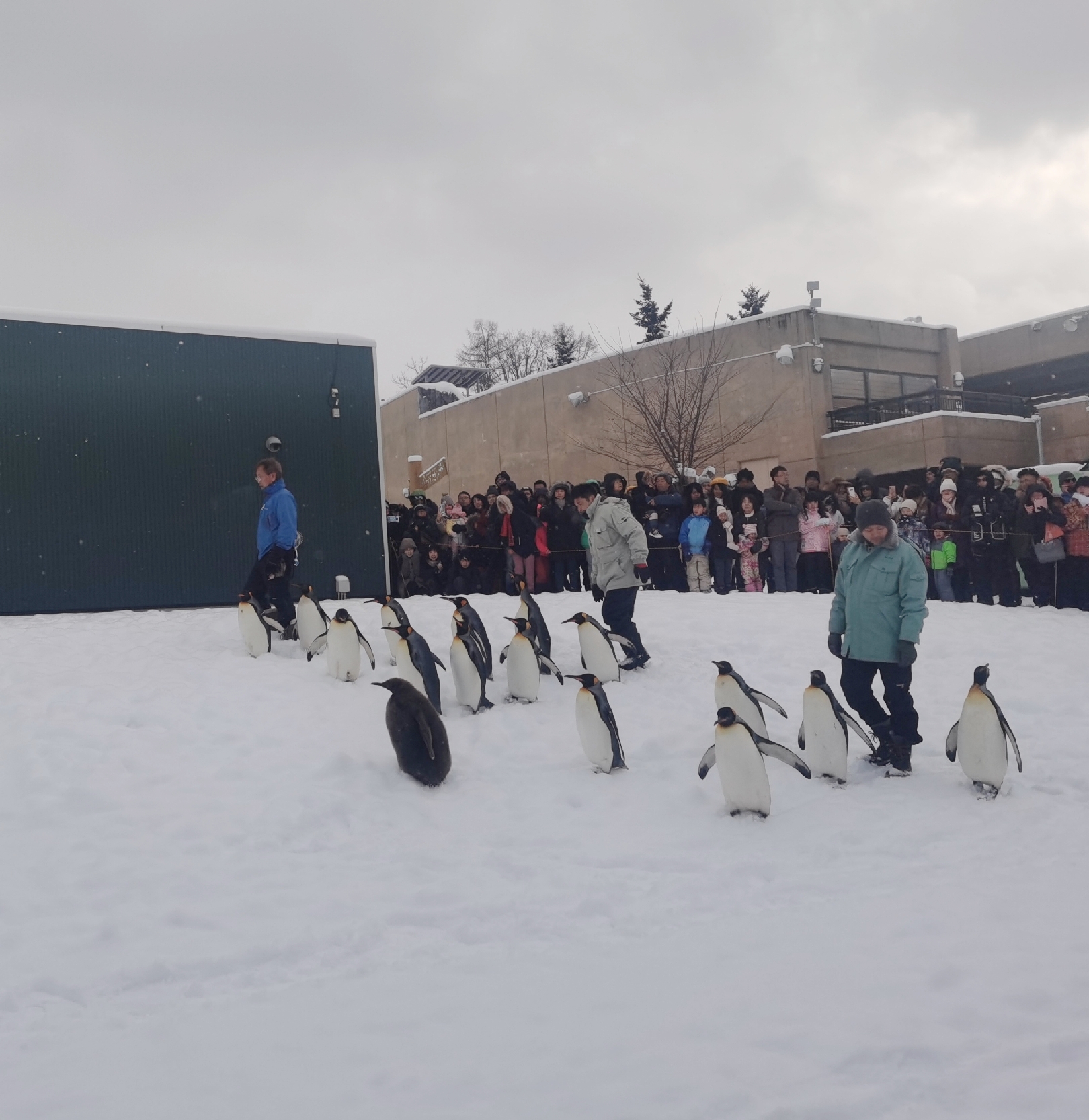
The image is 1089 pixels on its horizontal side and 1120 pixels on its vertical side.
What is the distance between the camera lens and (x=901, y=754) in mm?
6605

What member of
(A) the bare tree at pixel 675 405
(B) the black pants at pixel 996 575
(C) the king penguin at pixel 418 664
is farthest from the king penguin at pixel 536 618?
(A) the bare tree at pixel 675 405

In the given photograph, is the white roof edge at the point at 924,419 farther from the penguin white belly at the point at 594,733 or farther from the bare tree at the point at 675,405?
the penguin white belly at the point at 594,733

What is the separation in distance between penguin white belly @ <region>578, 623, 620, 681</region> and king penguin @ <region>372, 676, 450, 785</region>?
254 centimetres

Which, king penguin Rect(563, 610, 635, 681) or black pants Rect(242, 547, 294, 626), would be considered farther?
black pants Rect(242, 547, 294, 626)

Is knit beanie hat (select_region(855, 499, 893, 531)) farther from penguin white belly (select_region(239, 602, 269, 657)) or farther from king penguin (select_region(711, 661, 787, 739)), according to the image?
penguin white belly (select_region(239, 602, 269, 657))

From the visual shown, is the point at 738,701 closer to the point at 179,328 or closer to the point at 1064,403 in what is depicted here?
the point at 179,328

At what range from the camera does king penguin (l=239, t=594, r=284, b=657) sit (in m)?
9.27

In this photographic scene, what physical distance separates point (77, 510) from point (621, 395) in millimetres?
16716

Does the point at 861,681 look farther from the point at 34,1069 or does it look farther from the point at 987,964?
the point at 34,1069

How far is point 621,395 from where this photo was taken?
89.7 ft

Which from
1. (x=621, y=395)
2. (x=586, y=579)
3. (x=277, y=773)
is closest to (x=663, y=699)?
(x=277, y=773)

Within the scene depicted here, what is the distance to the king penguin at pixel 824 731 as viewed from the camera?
6402 millimetres

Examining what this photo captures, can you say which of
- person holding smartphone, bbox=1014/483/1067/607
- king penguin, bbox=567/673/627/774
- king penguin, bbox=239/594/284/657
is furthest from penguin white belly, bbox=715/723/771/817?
person holding smartphone, bbox=1014/483/1067/607

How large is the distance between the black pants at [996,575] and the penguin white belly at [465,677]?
7416 mm
